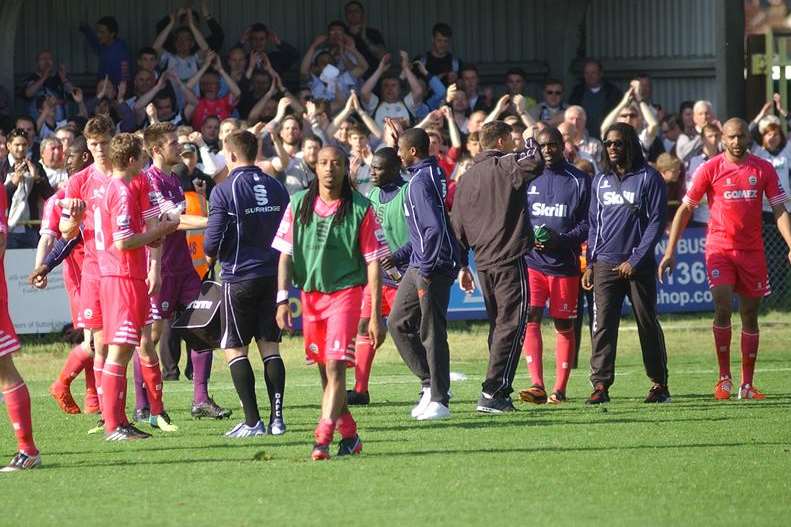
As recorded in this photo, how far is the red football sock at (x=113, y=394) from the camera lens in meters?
10.6

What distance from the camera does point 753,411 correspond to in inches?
481

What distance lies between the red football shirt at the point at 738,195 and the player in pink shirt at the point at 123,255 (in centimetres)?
487

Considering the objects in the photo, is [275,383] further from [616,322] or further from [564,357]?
[616,322]

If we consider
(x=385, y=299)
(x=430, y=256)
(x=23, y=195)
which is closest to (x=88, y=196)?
(x=430, y=256)

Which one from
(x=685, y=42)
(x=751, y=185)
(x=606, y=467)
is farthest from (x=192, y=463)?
(x=685, y=42)

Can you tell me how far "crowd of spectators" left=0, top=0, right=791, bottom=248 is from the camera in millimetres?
18359

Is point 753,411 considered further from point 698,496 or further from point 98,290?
point 98,290

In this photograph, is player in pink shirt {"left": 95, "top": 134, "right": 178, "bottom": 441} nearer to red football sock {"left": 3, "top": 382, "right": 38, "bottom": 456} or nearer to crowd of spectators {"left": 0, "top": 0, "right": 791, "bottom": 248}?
red football sock {"left": 3, "top": 382, "right": 38, "bottom": 456}

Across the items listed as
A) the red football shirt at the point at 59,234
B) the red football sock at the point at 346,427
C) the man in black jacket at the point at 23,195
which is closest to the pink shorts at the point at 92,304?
the red football shirt at the point at 59,234

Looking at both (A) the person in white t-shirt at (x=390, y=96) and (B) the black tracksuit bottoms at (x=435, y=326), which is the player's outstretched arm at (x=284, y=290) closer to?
(B) the black tracksuit bottoms at (x=435, y=326)

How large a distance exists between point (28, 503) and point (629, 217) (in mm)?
5996

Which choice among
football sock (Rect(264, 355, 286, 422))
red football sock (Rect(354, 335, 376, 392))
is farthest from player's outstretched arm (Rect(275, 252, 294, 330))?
red football sock (Rect(354, 335, 376, 392))

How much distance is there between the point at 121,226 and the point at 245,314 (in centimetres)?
118

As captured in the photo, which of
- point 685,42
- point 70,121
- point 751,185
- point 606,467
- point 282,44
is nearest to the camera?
point 606,467
